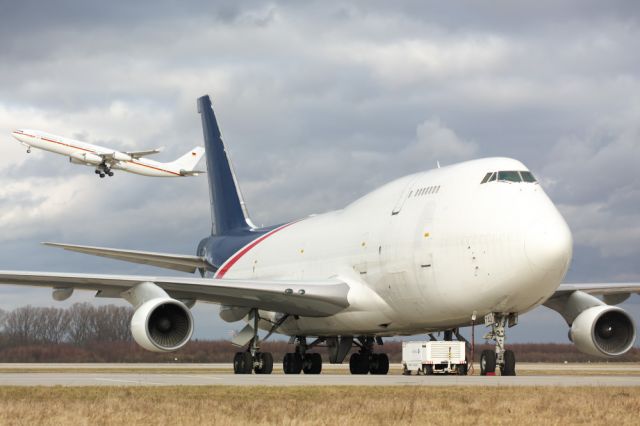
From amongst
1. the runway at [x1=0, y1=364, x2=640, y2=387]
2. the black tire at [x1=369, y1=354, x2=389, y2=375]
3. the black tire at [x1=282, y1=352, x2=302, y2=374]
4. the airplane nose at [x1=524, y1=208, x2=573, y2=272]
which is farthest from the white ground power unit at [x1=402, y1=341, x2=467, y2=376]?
the black tire at [x1=282, y1=352, x2=302, y2=374]

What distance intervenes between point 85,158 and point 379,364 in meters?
44.4

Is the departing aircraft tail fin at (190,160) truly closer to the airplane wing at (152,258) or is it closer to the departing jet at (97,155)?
the departing jet at (97,155)

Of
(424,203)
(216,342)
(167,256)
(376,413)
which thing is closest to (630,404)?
(376,413)

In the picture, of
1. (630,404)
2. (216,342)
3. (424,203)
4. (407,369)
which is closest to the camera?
(630,404)

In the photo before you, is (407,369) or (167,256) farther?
(167,256)

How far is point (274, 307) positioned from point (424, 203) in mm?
6416

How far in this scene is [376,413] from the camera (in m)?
12.7

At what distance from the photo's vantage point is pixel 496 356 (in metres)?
22.8

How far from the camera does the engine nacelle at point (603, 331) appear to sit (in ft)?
82.8

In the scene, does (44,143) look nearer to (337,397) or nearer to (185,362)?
(185,362)

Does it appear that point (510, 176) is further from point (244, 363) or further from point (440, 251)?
point (244, 363)

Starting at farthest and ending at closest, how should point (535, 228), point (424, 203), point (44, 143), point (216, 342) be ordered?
point (44, 143) < point (216, 342) < point (424, 203) < point (535, 228)

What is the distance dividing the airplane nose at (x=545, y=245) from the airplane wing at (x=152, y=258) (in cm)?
1519

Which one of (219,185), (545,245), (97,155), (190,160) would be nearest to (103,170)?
(97,155)
